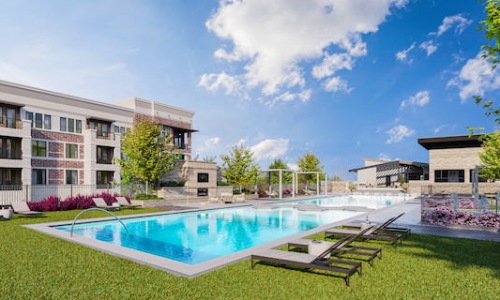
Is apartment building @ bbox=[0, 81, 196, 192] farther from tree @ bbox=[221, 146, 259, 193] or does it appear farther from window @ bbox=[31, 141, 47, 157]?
tree @ bbox=[221, 146, 259, 193]

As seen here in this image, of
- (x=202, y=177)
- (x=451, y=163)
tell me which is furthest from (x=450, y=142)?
(x=202, y=177)

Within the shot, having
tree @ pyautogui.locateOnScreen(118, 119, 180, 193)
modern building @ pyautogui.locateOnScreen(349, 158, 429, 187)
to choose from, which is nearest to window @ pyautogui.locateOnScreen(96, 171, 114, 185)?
A: tree @ pyautogui.locateOnScreen(118, 119, 180, 193)

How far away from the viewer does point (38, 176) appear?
3094 cm

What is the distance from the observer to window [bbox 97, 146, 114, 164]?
3509 centimetres

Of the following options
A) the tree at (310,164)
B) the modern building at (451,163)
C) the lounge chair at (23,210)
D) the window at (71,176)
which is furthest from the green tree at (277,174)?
the lounge chair at (23,210)

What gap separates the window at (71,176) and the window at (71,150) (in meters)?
1.50

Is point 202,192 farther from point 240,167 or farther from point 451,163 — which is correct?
point 451,163

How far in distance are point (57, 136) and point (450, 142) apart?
4118 centimetres

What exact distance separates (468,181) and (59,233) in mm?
40673

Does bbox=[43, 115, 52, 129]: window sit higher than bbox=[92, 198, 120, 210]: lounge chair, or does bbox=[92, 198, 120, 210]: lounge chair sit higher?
bbox=[43, 115, 52, 129]: window

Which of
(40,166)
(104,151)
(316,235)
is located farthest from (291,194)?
(316,235)

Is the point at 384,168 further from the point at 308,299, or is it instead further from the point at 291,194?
the point at 308,299

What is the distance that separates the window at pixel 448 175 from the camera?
4022cm

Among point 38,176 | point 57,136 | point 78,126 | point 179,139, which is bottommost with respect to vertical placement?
point 38,176
